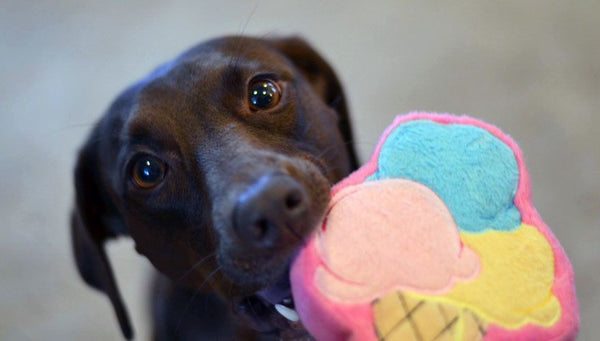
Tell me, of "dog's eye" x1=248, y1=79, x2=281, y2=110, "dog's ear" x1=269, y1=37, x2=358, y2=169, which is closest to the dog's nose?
"dog's eye" x1=248, y1=79, x2=281, y2=110

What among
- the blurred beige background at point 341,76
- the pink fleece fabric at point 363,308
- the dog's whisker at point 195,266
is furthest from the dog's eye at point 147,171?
the blurred beige background at point 341,76

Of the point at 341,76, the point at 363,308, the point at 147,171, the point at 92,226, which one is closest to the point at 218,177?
the point at 147,171

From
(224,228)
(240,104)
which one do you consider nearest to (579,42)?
(240,104)

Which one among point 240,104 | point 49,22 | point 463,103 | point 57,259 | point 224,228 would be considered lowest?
point 57,259

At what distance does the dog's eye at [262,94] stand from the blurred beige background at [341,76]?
0.91m

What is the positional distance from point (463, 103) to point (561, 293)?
2.08m

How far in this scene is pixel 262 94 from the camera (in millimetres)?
1777

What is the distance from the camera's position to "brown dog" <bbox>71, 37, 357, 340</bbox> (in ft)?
4.54

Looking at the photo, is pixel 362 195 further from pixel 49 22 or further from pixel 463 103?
pixel 49 22

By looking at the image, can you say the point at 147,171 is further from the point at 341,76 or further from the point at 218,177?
the point at 341,76

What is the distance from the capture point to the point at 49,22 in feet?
13.8

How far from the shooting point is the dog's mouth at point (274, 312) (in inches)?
60.7

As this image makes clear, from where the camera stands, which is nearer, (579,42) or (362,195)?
(362,195)

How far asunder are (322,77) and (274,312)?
890mm
